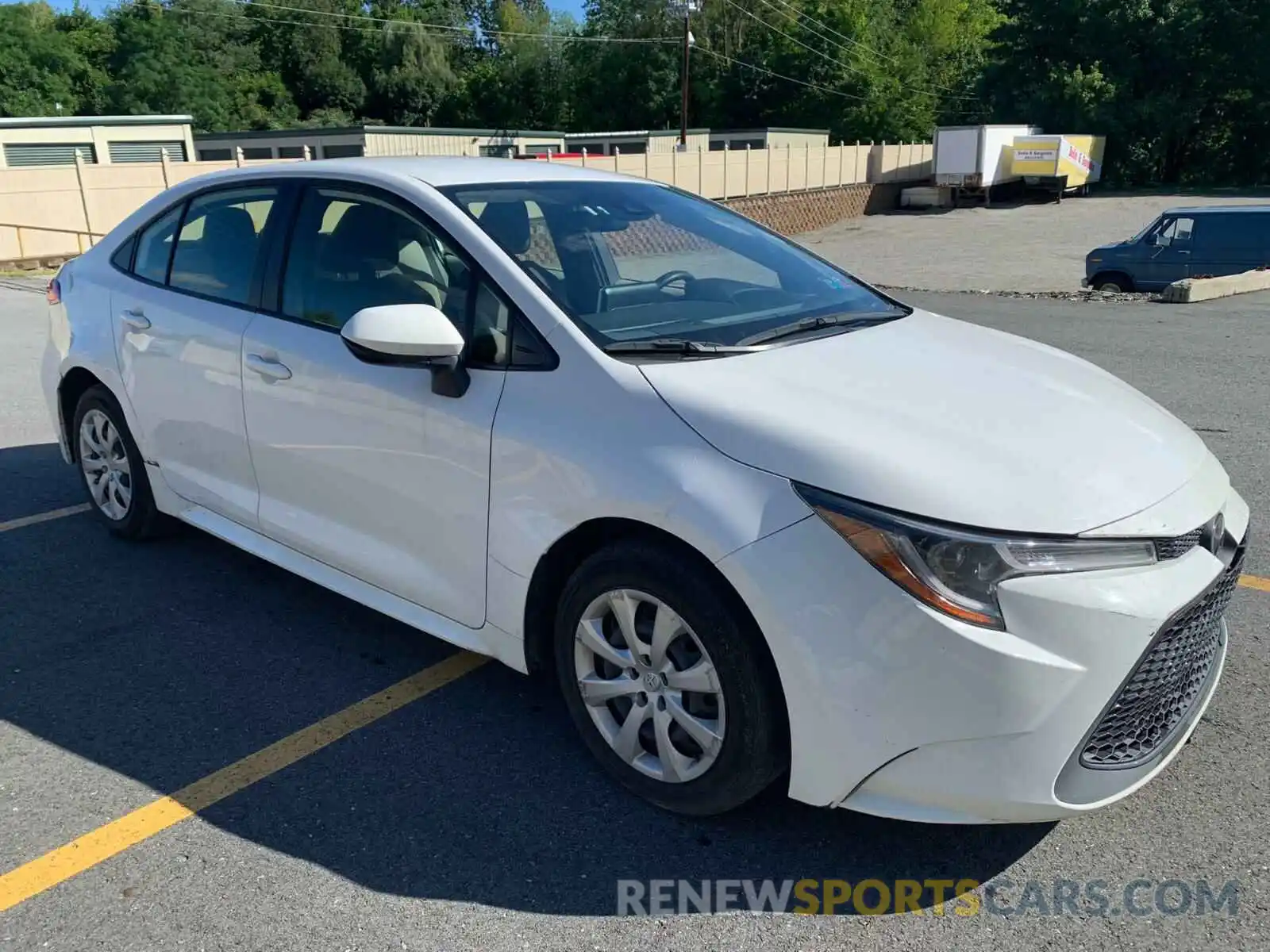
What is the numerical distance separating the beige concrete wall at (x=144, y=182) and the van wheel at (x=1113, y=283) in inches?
267

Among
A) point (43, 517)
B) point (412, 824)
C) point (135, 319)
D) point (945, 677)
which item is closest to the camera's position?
point (945, 677)

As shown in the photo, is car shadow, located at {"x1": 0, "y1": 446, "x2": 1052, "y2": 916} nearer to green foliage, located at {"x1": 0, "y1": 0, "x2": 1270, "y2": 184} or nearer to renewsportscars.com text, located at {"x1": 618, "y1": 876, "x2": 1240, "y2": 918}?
renewsportscars.com text, located at {"x1": 618, "y1": 876, "x2": 1240, "y2": 918}

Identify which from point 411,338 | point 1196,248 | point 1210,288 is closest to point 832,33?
point 1196,248

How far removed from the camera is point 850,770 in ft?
8.13

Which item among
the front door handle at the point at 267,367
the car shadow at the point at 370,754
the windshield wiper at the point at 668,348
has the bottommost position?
the car shadow at the point at 370,754

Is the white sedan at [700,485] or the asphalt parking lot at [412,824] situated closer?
the white sedan at [700,485]

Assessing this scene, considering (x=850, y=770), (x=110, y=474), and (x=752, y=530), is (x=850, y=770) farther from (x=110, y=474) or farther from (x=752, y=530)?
(x=110, y=474)

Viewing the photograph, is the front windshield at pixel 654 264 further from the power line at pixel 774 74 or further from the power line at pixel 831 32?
the power line at pixel 831 32

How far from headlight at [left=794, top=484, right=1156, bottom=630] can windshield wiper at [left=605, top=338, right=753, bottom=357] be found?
79 cm

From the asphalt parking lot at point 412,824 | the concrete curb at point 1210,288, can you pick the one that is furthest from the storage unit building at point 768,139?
the asphalt parking lot at point 412,824

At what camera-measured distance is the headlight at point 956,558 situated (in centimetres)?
234

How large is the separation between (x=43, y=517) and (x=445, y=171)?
10.1 feet

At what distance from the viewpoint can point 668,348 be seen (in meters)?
2.99

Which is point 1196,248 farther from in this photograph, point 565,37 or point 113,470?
point 565,37
